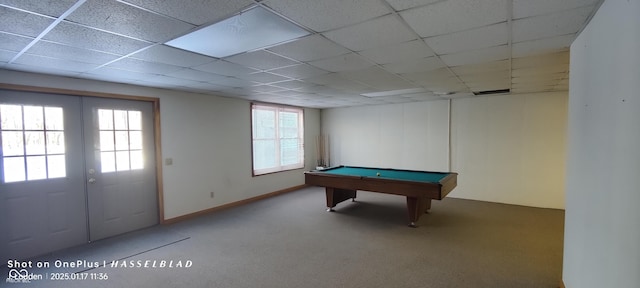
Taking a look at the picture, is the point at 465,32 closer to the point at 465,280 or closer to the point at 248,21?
the point at 248,21

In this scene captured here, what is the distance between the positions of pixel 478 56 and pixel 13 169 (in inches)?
210

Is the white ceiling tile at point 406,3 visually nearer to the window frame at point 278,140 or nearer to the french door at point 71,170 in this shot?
the french door at point 71,170

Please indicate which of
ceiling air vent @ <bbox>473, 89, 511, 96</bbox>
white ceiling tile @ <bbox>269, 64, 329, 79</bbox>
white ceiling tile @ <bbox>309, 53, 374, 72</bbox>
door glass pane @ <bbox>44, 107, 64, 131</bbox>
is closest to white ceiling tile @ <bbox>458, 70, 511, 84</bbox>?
ceiling air vent @ <bbox>473, 89, 511, 96</bbox>

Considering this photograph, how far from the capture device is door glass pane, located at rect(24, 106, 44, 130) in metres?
3.26

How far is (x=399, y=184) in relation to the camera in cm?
405

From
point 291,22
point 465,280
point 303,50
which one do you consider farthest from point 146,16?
point 465,280

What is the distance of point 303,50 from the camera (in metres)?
2.53

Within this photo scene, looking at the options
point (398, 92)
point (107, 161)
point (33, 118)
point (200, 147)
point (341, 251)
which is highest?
point (398, 92)

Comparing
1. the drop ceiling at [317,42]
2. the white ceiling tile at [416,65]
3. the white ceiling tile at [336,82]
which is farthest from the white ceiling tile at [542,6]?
the white ceiling tile at [336,82]

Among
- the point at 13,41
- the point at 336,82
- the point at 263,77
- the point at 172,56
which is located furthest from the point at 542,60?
the point at 13,41

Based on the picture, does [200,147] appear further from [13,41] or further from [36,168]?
[13,41]

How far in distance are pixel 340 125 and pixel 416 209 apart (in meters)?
3.80

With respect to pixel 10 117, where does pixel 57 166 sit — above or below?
below

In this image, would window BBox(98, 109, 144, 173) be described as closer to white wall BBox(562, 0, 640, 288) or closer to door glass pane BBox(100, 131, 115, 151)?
door glass pane BBox(100, 131, 115, 151)
